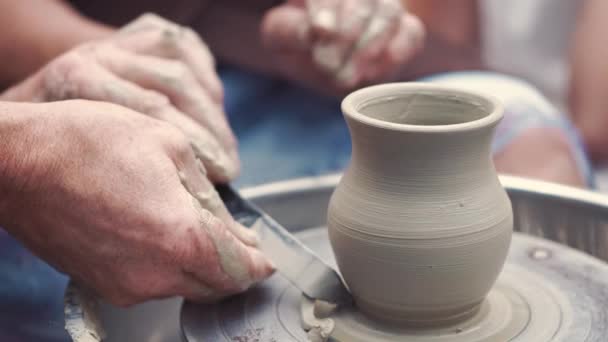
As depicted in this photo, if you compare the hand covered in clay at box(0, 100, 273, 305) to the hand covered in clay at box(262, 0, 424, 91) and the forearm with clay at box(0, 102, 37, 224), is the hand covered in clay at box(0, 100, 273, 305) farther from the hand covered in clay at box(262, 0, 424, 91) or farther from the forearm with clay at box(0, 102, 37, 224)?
the hand covered in clay at box(262, 0, 424, 91)

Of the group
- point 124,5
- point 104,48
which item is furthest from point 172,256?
point 124,5

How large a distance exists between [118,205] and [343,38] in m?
0.69

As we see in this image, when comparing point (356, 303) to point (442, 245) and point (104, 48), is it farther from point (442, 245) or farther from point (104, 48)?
point (104, 48)

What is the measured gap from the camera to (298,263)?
99 cm

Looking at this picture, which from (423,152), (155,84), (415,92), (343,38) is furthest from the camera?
(343,38)

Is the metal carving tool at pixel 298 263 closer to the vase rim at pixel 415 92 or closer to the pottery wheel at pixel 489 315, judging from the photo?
the pottery wheel at pixel 489 315

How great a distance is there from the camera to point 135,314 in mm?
1121

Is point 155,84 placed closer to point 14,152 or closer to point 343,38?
point 14,152

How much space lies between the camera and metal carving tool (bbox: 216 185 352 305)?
0.96m

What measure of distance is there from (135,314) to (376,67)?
698 mm

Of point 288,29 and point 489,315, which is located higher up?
point 288,29

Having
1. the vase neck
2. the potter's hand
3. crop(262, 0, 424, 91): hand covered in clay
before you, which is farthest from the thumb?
the vase neck

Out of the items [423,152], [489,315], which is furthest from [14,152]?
[489,315]

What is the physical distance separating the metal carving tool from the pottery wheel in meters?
0.02
